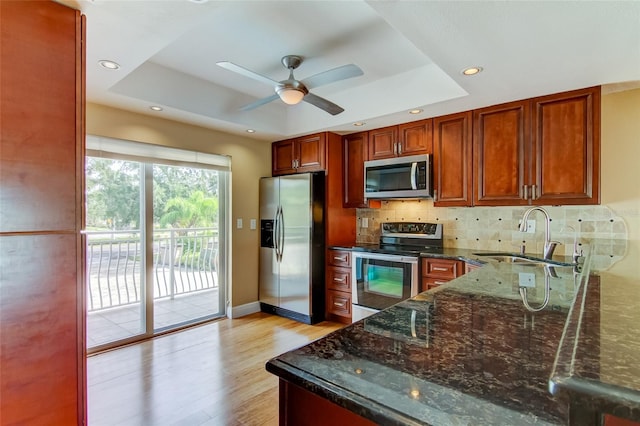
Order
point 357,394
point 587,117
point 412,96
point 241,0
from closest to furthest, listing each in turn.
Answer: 1. point 357,394
2. point 241,0
3. point 587,117
4. point 412,96

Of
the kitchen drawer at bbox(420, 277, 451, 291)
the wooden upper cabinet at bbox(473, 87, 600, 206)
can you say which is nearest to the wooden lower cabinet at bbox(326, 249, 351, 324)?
the kitchen drawer at bbox(420, 277, 451, 291)

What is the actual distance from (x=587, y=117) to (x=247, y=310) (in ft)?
12.9

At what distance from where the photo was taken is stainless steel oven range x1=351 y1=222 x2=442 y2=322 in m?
3.21

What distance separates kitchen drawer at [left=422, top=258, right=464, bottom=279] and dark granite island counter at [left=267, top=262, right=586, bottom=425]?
1770 millimetres

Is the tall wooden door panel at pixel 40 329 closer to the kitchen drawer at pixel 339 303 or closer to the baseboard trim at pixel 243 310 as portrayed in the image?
the baseboard trim at pixel 243 310

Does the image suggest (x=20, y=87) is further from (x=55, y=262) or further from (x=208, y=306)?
(x=208, y=306)

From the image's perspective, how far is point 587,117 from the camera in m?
2.52

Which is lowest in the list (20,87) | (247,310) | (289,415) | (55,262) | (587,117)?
(247,310)

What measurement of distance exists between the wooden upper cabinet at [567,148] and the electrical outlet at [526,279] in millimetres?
1267

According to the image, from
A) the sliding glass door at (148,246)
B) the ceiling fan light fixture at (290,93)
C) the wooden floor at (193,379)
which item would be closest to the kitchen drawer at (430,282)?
the wooden floor at (193,379)

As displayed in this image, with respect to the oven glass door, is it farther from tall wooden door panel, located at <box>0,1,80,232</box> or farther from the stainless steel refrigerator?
tall wooden door panel, located at <box>0,1,80,232</box>

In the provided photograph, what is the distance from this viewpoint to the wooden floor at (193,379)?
204 cm

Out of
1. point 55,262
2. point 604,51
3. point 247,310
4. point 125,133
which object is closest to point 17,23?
point 55,262

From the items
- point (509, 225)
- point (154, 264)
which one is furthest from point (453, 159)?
point (154, 264)
